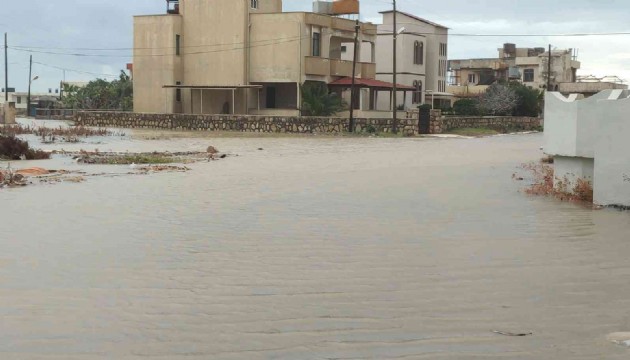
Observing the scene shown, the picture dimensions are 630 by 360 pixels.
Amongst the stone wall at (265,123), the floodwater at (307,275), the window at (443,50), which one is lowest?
the floodwater at (307,275)

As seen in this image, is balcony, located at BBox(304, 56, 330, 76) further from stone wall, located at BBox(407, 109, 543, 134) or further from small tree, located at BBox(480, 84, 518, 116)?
small tree, located at BBox(480, 84, 518, 116)

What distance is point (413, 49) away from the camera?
233ft

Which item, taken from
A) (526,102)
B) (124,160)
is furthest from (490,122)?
(124,160)

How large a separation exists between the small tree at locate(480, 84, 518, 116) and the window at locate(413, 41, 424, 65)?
30.4 ft

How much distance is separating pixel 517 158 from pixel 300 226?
702 inches

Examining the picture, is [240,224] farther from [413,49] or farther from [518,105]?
[413,49]

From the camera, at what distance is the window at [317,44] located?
55.1 meters

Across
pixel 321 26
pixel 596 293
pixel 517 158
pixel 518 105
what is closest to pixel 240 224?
pixel 596 293

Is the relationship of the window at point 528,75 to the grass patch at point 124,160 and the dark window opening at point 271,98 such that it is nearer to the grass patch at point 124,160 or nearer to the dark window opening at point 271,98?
the dark window opening at point 271,98

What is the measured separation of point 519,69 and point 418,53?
31.7 m

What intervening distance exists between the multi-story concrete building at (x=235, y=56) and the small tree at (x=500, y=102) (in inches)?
389

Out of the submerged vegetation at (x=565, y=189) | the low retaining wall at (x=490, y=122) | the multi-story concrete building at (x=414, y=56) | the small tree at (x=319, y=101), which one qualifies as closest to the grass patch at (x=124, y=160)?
the submerged vegetation at (x=565, y=189)

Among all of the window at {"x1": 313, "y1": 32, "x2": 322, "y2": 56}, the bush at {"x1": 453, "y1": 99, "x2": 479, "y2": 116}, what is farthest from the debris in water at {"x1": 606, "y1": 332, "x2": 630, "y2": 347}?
the bush at {"x1": 453, "y1": 99, "x2": 479, "y2": 116}

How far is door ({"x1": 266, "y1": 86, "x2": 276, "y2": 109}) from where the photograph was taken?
57312 mm
